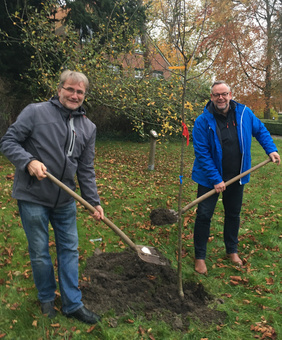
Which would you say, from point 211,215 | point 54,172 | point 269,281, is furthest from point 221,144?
point 54,172

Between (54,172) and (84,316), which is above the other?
(54,172)

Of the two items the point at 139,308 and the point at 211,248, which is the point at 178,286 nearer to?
the point at 139,308

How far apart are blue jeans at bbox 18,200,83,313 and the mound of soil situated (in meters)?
0.40

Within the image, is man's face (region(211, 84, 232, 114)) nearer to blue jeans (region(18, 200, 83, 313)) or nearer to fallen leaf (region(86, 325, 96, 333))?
blue jeans (region(18, 200, 83, 313))

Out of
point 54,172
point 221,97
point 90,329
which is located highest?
point 221,97

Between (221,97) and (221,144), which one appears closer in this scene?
(221,97)

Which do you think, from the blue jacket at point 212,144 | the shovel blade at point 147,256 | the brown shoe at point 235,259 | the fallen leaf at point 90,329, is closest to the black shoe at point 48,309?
the fallen leaf at point 90,329

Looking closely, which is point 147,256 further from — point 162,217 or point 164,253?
point 162,217

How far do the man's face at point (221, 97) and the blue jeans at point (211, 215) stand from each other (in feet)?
3.06

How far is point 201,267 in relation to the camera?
12.0 ft

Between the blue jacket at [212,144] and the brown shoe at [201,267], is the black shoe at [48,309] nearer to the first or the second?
the brown shoe at [201,267]

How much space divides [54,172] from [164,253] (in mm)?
2330

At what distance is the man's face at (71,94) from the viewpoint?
7.79 ft

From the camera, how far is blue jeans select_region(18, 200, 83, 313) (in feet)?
7.76
